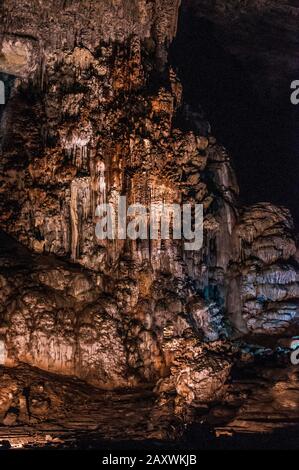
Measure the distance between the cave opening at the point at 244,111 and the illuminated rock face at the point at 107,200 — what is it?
17.2 feet

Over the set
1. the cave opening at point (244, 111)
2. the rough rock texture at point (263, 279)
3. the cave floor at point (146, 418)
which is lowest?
the cave floor at point (146, 418)

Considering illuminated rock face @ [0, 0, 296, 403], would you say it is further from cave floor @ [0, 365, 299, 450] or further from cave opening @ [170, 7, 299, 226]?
cave opening @ [170, 7, 299, 226]

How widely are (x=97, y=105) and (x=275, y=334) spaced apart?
765 centimetres

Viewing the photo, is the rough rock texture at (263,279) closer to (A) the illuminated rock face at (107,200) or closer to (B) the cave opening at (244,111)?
(A) the illuminated rock face at (107,200)

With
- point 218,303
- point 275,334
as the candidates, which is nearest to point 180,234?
point 218,303

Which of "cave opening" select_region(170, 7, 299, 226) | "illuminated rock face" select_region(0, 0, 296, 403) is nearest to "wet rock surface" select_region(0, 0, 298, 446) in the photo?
"illuminated rock face" select_region(0, 0, 296, 403)

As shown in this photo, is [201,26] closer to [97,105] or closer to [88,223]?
[97,105]

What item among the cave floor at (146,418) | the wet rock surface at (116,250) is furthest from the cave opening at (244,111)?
the cave floor at (146,418)

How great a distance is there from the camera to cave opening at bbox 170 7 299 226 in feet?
83.3

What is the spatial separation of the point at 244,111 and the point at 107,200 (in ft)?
35.9

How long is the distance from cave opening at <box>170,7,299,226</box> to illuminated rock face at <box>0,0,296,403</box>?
524 centimetres

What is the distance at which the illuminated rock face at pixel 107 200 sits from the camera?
17.3 metres

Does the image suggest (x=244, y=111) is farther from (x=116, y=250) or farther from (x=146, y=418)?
(x=146, y=418)

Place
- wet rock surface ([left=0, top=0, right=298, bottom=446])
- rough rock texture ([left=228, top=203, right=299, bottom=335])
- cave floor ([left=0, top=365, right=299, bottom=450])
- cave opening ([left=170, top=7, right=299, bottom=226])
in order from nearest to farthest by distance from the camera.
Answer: cave floor ([left=0, top=365, right=299, bottom=450]) → wet rock surface ([left=0, top=0, right=298, bottom=446]) → rough rock texture ([left=228, top=203, right=299, bottom=335]) → cave opening ([left=170, top=7, right=299, bottom=226])
